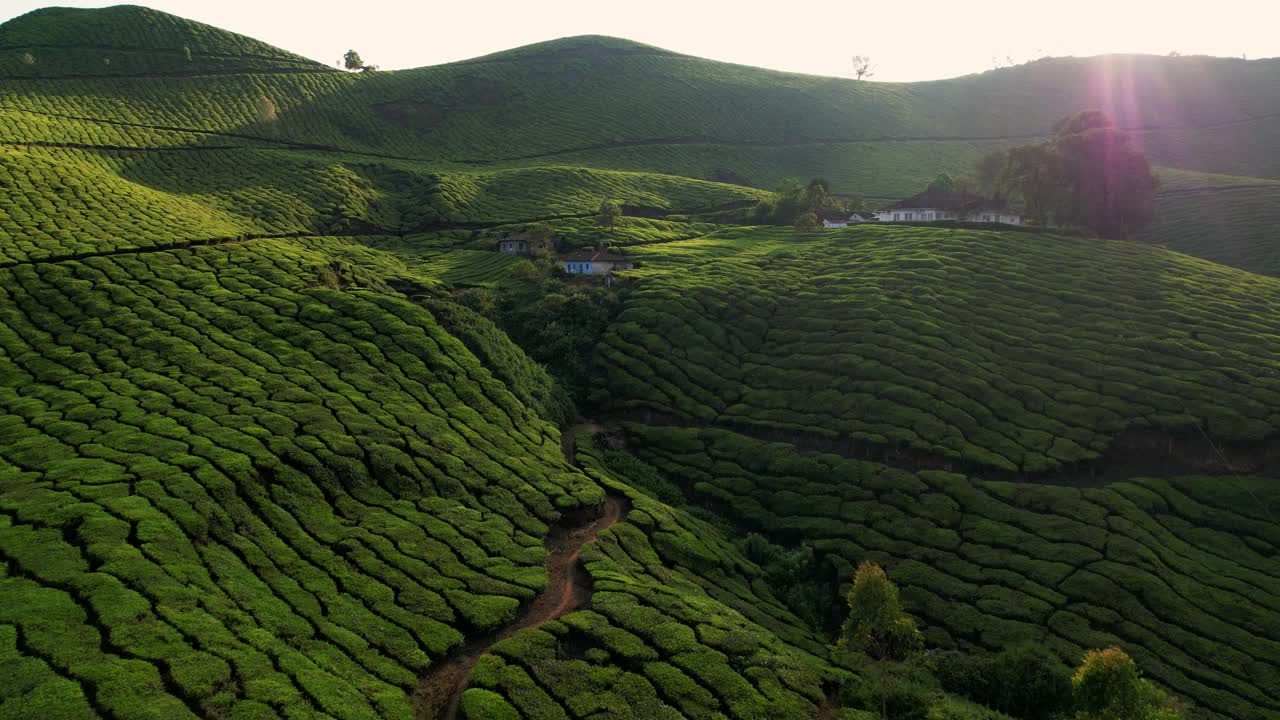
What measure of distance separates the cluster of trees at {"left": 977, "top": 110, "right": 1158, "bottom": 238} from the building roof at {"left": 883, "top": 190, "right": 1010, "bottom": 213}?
6502mm

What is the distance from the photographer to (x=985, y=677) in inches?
1287

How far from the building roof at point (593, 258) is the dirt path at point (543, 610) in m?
39.9

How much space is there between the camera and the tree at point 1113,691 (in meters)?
27.0

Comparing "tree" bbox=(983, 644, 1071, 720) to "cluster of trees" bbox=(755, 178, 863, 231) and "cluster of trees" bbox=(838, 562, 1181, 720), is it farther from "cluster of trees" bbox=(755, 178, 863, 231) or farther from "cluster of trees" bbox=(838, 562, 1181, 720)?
"cluster of trees" bbox=(755, 178, 863, 231)

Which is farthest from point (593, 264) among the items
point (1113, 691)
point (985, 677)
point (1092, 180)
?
point (1092, 180)

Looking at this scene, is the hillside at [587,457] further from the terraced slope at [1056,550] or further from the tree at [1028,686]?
the tree at [1028,686]

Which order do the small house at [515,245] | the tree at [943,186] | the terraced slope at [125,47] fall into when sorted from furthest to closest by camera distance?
the terraced slope at [125,47], the tree at [943,186], the small house at [515,245]

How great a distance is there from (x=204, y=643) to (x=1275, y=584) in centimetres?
4857

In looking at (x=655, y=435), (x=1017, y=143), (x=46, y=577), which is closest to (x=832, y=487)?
(x=655, y=435)

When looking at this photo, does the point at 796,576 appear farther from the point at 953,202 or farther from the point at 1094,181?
the point at 953,202

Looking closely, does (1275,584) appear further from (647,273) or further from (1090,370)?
(647,273)

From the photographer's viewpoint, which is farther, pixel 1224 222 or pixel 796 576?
pixel 1224 222

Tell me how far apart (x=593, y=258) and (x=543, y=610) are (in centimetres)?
5262

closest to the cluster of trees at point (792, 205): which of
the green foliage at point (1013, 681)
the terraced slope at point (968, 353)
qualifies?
the terraced slope at point (968, 353)
